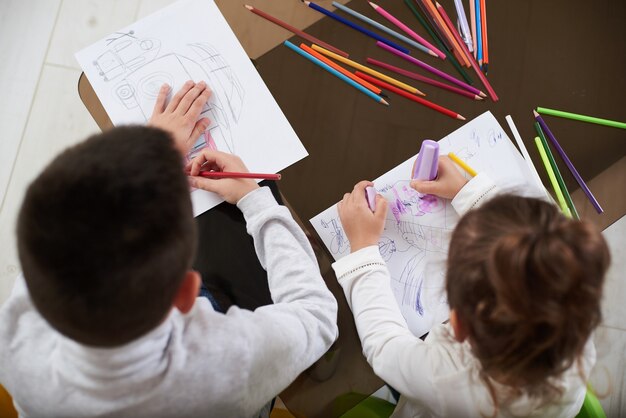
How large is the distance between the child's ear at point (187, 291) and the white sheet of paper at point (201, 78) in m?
0.29

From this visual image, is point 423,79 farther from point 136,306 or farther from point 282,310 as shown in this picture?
point 136,306

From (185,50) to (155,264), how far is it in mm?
491

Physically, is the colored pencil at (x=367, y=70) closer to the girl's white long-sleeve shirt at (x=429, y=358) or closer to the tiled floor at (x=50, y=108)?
the girl's white long-sleeve shirt at (x=429, y=358)

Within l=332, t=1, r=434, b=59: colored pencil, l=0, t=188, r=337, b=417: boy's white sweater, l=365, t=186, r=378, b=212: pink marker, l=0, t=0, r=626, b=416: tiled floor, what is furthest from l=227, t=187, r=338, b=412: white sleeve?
l=0, t=0, r=626, b=416: tiled floor

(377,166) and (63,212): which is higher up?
(63,212)

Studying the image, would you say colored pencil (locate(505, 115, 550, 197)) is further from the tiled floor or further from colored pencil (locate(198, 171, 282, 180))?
the tiled floor

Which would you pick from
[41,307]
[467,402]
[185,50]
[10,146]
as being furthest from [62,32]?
[467,402]

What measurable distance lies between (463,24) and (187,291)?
64cm

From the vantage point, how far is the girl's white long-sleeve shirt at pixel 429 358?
664 millimetres

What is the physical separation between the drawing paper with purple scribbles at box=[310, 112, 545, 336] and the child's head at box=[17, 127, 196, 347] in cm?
34

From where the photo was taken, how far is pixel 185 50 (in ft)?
2.85

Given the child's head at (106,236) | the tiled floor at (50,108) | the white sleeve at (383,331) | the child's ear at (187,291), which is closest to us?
the child's head at (106,236)

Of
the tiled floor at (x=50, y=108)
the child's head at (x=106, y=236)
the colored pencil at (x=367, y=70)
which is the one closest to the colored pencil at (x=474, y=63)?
the colored pencil at (x=367, y=70)

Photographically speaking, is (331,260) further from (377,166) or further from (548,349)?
(548,349)
